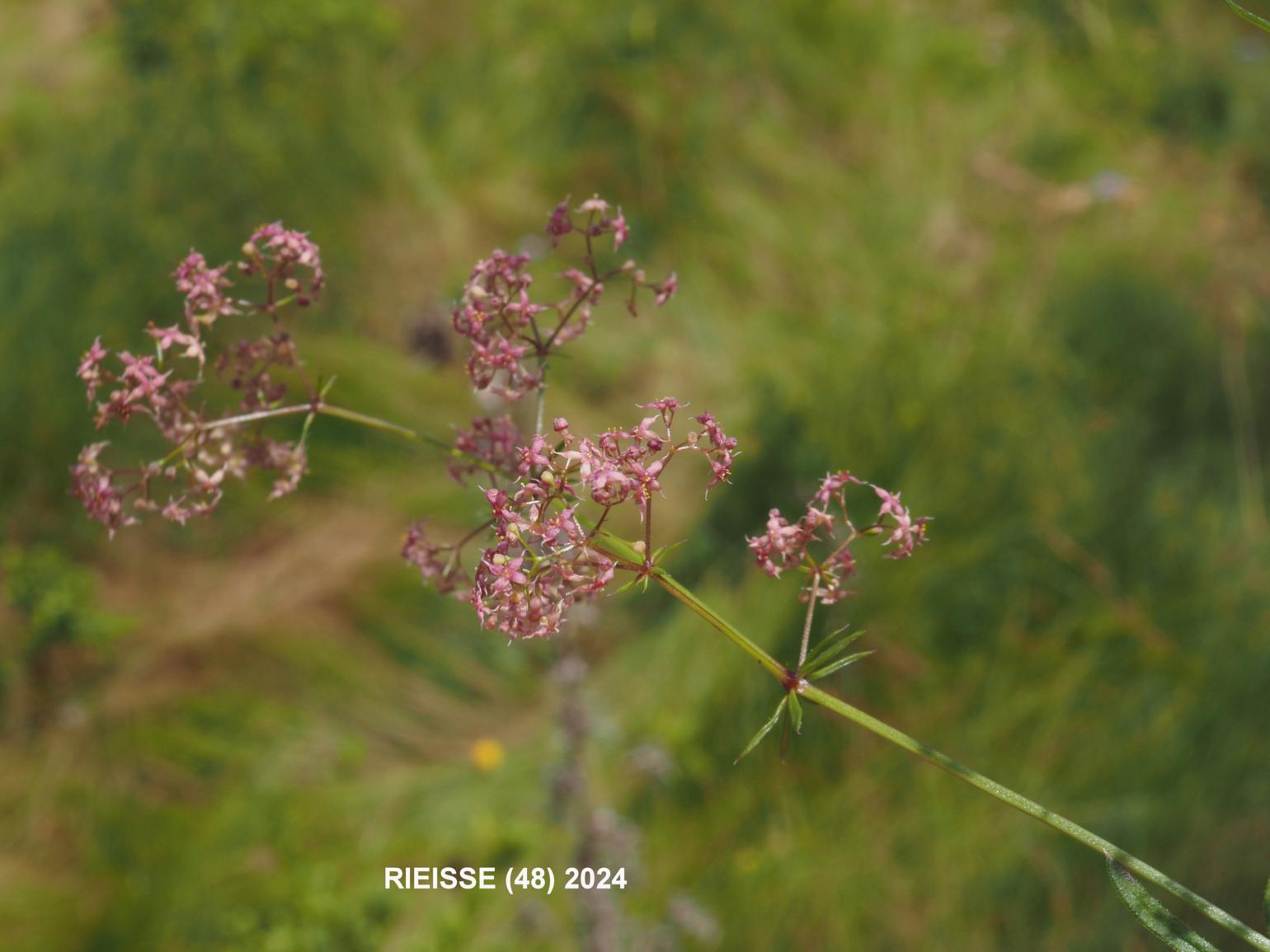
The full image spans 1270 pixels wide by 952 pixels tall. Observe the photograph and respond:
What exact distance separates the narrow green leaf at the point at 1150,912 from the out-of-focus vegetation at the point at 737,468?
4.25 ft

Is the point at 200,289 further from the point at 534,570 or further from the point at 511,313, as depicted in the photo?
the point at 534,570

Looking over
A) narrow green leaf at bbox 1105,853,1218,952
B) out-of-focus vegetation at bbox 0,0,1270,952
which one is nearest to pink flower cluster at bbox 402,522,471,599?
narrow green leaf at bbox 1105,853,1218,952

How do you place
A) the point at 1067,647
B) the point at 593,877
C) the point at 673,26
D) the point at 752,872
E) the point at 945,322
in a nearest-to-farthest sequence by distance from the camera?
the point at 593,877 → the point at 752,872 → the point at 1067,647 → the point at 945,322 → the point at 673,26

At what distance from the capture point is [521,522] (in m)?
0.75

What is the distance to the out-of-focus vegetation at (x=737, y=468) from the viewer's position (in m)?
2.24

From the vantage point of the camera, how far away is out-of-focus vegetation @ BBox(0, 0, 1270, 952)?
2.24m

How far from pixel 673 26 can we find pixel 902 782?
2.37m

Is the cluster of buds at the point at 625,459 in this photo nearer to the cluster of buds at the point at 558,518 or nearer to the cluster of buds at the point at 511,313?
the cluster of buds at the point at 558,518

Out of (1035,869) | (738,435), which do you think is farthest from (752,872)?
(738,435)

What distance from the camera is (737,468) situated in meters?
2.73

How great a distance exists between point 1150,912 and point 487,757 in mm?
1934

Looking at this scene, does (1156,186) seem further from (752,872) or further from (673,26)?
(752,872)

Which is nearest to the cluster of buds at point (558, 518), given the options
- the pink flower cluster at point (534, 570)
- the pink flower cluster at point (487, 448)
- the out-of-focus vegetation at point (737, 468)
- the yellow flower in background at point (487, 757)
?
the pink flower cluster at point (534, 570)

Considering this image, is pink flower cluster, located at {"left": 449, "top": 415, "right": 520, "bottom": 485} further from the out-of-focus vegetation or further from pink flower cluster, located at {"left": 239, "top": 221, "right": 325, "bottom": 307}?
the out-of-focus vegetation
